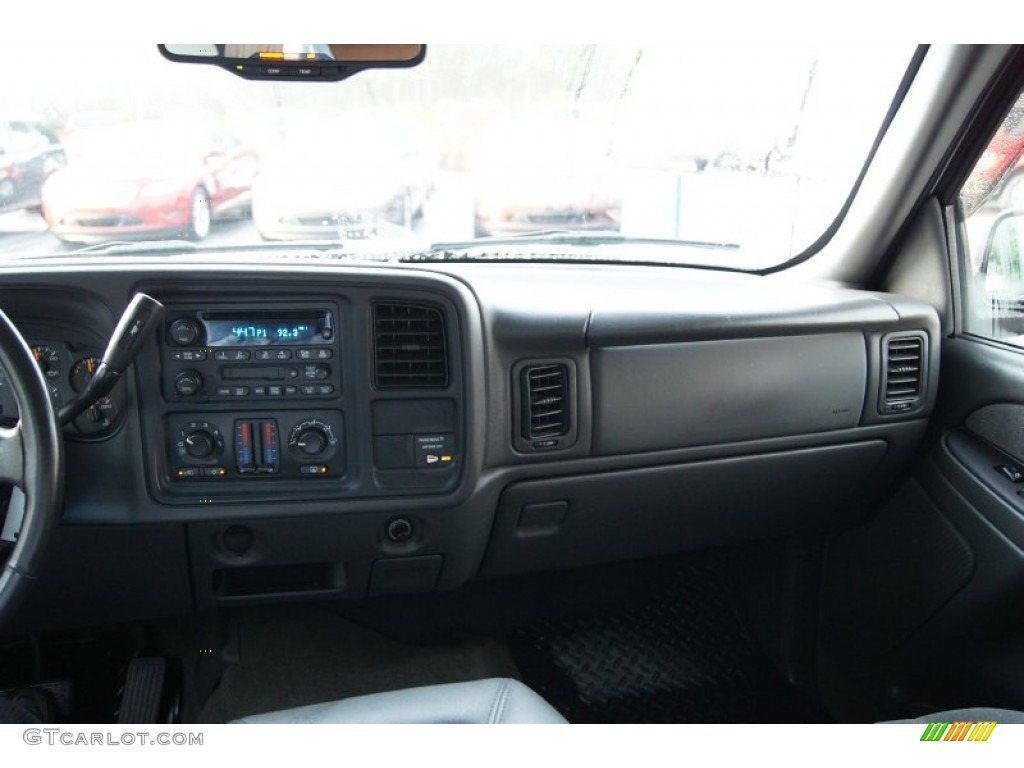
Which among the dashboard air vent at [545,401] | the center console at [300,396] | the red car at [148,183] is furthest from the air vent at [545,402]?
the red car at [148,183]

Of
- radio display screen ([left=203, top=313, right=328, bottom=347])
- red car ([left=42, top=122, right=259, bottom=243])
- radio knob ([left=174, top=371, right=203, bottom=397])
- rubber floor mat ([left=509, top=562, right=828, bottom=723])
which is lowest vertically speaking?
rubber floor mat ([left=509, top=562, right=828, bottom=723])

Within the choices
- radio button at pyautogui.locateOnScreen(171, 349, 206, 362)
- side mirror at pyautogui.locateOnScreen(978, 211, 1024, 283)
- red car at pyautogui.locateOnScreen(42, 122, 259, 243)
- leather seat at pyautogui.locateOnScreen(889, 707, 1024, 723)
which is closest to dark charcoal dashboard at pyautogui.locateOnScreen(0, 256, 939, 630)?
radio button at pyautogui.locateOnScreen(171, 349, 206, 362)

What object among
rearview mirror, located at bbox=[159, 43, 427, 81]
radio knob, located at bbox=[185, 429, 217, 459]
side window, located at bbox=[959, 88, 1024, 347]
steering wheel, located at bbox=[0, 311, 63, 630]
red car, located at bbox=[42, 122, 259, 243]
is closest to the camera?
steering wheel, located at bbox=[0, 311, 63, 630]

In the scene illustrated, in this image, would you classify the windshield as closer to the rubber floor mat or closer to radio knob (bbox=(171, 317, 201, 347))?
radio knob (bbox=(171, 317, 201, 347))

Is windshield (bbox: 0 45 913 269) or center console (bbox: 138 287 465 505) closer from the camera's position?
center console (bbox: 138 287 465 505)

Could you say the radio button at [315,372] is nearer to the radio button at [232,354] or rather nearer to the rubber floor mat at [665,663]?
the radio button at [232,354]

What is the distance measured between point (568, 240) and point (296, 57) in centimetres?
100

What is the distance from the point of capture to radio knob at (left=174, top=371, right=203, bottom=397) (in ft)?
6.03

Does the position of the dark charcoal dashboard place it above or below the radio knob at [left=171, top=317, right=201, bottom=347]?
below

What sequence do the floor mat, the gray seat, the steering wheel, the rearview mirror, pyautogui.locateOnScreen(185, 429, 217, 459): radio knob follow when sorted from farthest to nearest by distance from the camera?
the floor mat → pyautogui.locateOnScreen(185, 429, 217, 459): radio knob → the rearview mirror → the gray seat → the steering wheel

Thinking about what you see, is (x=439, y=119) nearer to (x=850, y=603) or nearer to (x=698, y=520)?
(x=698, y=520)

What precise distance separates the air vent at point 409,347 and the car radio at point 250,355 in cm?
9

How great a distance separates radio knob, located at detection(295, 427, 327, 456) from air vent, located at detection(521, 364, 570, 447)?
17.0 inches

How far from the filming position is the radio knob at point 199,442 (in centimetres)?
A: 186
